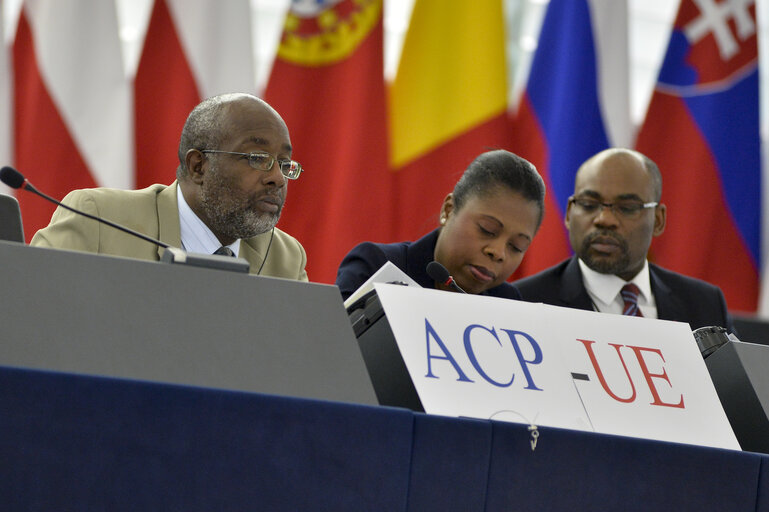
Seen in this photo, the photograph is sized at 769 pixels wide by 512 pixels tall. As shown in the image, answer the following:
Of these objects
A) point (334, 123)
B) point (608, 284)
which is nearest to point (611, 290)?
point (608, 284)

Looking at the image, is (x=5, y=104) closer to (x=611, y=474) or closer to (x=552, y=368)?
(x=552, y=368)

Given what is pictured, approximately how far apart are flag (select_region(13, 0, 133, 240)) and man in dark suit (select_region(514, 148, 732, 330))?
62.6 inches

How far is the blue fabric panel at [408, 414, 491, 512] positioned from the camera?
1.29m

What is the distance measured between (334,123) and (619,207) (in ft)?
4.19

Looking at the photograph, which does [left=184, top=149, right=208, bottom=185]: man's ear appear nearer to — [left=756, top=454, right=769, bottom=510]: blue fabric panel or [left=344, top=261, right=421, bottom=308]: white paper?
[left=344, top=261, right=421, bottom=308]: white paper

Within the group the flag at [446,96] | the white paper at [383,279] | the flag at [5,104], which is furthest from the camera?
the flag at [446,96]

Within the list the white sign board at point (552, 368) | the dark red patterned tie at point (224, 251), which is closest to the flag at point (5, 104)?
the dark red patterned tie at point (224, 251)

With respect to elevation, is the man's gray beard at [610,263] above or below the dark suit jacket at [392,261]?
below

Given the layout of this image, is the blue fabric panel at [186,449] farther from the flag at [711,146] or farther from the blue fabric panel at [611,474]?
the flag at [711,146]

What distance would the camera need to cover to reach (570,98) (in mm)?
4160

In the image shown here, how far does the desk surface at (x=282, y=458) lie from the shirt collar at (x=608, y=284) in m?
1.58

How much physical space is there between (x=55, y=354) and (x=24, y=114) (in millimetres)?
2594

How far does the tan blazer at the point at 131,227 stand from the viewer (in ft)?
6.81

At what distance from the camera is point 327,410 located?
125 centimetres
